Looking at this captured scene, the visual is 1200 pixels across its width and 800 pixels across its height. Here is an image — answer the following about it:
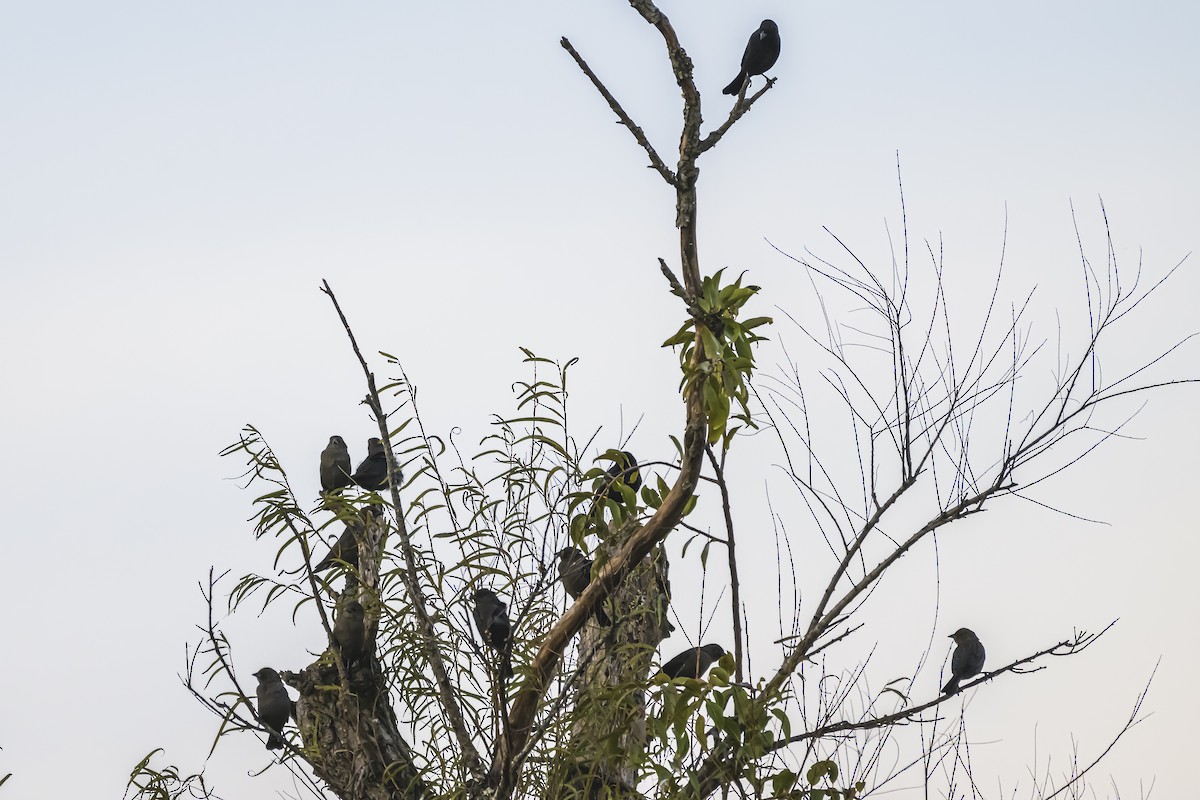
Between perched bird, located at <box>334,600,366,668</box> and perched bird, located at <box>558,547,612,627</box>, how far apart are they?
64 centimetres

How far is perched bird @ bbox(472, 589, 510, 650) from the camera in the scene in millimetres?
2746

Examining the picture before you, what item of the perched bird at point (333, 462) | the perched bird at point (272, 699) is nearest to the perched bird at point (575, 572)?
the perched bird at point (272, 699)

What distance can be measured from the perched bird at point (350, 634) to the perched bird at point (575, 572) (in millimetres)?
640

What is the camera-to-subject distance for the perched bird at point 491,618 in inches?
108

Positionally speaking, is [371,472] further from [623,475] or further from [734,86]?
[623,475]

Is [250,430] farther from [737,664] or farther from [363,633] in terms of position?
[737,664]

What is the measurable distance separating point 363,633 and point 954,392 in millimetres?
2037

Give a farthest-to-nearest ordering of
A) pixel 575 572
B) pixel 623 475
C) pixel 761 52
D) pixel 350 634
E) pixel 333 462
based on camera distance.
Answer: pixel 333 462 < pixel 761 52 < pixel 350 634 < pixel 575 572 < pixel 623 475

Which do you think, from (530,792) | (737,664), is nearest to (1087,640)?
(737,664)

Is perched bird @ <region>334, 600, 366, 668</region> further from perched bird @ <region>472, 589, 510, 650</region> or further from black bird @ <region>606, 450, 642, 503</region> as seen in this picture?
black bird @ <region>606, 450, 642, 503</region>

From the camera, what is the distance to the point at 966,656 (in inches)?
265

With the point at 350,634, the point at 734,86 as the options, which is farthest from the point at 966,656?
the point at 350,634

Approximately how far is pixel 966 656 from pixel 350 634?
13.7ft

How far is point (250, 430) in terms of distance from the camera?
10.4 ft
